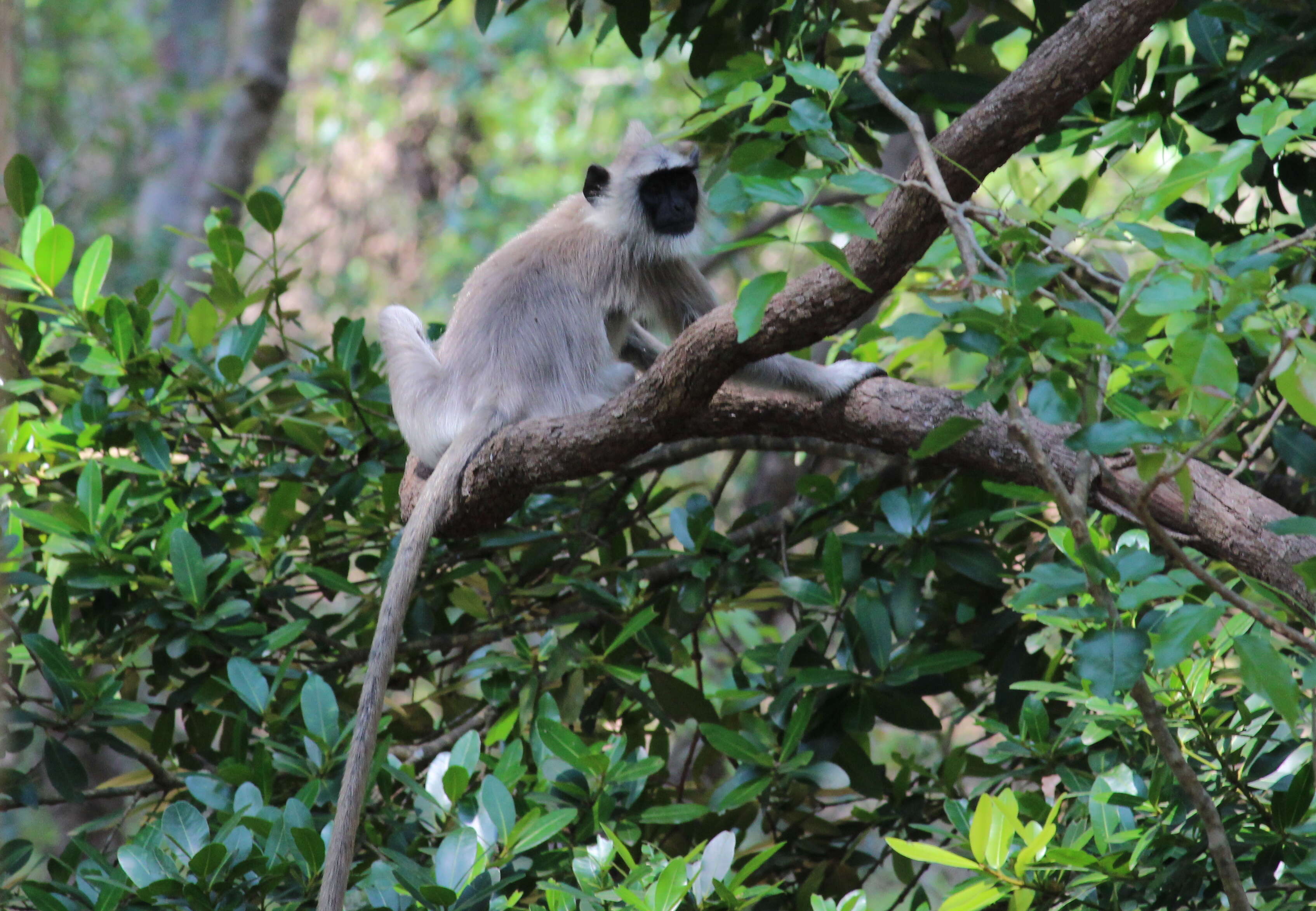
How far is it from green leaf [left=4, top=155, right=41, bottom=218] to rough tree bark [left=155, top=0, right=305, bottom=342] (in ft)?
9.73

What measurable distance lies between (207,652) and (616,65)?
21.1ft

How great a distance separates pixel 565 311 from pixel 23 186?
133 cm

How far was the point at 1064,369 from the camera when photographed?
5.13ft

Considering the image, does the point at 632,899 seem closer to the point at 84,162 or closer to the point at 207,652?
the point at 207,652

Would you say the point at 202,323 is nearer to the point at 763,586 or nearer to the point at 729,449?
the point at 729,449

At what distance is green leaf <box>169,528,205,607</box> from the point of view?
2494 mm

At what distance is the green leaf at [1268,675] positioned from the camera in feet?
4.05

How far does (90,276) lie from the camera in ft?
9.12

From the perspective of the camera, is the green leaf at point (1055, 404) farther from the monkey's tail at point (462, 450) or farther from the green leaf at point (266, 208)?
the green leaf at point (266, 208)

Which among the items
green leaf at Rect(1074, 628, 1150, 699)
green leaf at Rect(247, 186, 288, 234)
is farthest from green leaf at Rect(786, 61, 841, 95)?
green leaf at Rect(247, 186, 288, 234)

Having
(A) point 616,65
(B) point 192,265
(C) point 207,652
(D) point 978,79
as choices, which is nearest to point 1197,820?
(D) point 978,79

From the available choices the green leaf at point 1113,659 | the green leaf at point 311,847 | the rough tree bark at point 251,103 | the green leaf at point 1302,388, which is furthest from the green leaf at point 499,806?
the rough tree bark at point 251,103

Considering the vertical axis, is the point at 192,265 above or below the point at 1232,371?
above

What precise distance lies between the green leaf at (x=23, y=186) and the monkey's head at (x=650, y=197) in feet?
4.53
